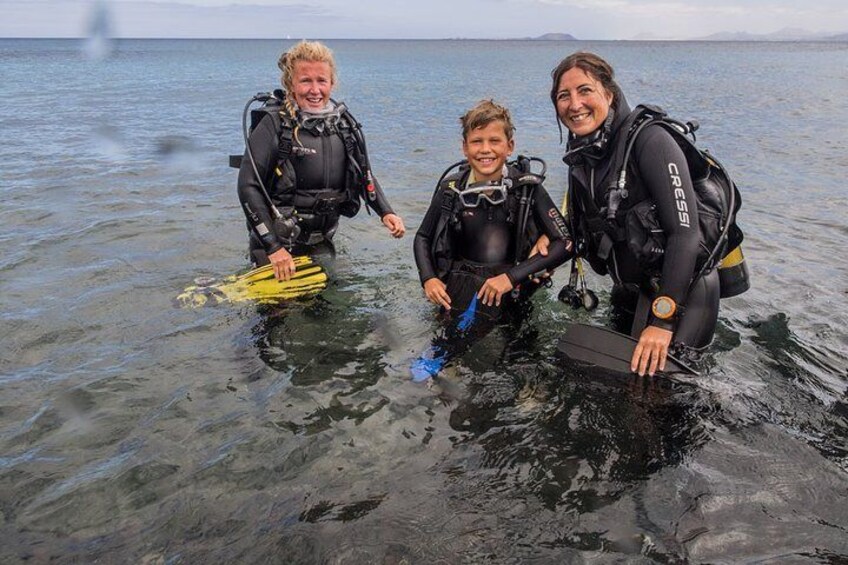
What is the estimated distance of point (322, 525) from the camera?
3156 millimetres

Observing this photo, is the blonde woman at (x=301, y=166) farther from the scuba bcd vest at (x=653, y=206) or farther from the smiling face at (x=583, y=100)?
the scuba bcd vest at (x=653, y=206)

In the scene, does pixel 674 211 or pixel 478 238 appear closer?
pixel 674 211

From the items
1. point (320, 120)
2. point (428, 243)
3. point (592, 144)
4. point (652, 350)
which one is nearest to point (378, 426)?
point (428, 243)

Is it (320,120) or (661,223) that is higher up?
(320,120)

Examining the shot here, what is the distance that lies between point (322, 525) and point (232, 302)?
3308 millimetres

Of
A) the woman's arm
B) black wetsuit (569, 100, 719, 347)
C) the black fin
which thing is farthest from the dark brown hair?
the black fin

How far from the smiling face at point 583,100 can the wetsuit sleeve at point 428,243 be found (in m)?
1.25

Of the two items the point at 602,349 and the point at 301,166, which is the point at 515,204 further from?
the point at 301,166

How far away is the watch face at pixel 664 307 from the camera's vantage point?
12.4 feet

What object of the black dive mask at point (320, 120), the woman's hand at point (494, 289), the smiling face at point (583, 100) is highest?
the smiling face at point (583, 100)

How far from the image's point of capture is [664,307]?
12.4ft

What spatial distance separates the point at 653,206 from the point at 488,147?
133cm

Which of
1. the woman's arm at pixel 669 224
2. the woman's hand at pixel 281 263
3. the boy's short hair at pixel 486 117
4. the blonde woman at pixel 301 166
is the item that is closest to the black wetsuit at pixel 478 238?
the boy's short hair at pixel 486 117

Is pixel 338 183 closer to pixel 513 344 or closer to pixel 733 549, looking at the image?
pixel 513 344
